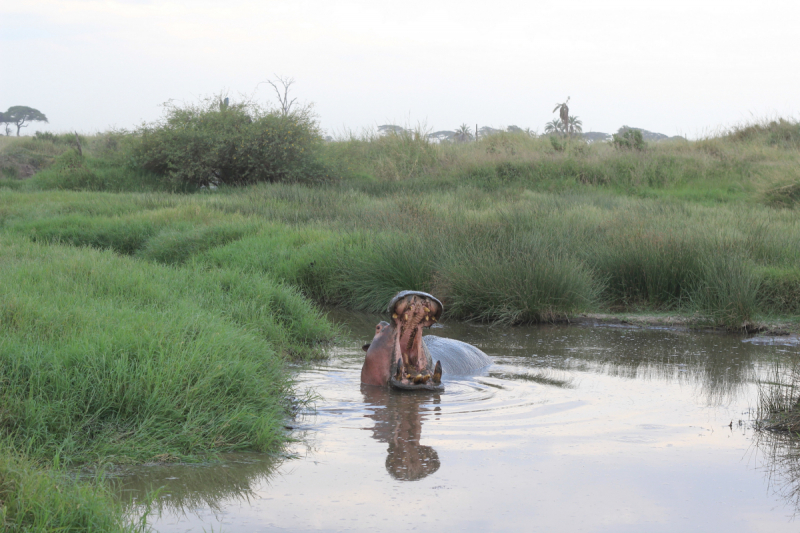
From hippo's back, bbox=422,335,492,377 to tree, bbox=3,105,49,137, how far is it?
241ft

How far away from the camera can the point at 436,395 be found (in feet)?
17.1

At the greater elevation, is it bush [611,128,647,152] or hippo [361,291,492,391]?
bush [611,128,647,152]

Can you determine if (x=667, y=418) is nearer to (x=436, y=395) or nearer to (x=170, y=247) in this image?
(x=436, y=395)

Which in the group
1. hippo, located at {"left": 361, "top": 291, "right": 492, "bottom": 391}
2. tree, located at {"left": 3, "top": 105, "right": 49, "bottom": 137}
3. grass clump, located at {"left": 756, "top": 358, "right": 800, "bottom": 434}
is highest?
tree, located at {"left": 3, "top": 105, "right": 49, "bottom": 137}

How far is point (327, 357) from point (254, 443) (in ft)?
8.94

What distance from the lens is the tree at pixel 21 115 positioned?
69.9 metres

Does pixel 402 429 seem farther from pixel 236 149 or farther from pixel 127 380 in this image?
pixel 236 149

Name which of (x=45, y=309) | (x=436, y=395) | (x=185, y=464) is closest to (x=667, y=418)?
(x=436, y=395)

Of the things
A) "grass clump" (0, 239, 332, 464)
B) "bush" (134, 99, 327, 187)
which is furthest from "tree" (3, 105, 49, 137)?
"grass clump" (0, 239, 332, 464)

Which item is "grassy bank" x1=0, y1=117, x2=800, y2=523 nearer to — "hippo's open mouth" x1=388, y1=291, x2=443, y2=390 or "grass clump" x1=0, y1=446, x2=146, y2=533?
"grass clump" x1=0, y1=446, x2=146, y2=533

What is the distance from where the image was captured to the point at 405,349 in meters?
5.14

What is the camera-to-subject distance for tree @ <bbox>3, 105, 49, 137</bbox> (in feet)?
229

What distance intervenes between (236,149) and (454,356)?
18216mm

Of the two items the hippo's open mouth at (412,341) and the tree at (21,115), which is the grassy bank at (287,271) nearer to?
the hippo's open mouth at (412,341)
